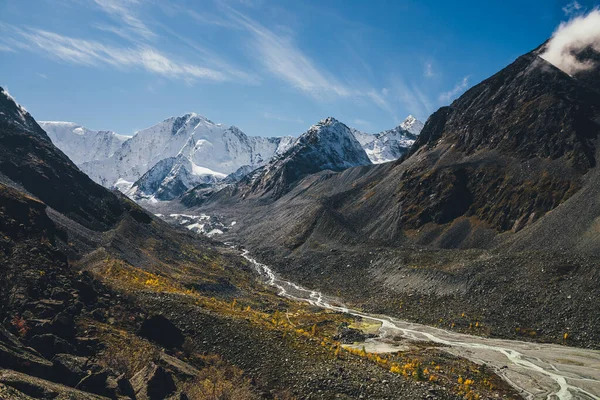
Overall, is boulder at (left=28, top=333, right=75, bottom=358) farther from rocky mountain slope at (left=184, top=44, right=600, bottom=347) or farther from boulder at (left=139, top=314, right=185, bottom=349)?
rocky mountain slope at (left=184, top=44, right=600, bottom=347)

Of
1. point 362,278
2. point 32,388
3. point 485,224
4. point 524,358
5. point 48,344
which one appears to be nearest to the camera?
point 32,388

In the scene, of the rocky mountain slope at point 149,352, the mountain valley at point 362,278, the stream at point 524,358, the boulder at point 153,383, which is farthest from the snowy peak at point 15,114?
the boulder at point 153,383

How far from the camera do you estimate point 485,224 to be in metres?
114

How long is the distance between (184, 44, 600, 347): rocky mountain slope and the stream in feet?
15.9

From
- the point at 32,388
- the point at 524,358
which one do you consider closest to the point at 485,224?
the point at 524,358

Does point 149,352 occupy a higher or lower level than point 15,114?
lower

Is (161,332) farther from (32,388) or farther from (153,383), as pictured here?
(32,388)

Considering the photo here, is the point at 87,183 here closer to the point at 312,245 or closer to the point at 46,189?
the point at 46,189

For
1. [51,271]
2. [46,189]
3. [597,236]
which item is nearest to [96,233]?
[46,189]

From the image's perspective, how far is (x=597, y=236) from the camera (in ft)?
261

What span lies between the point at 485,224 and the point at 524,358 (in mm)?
66141

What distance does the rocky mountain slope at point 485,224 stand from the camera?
7081 cm

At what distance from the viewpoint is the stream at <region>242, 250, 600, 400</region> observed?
43594 mm

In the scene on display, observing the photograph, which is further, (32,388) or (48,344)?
(48,344)
